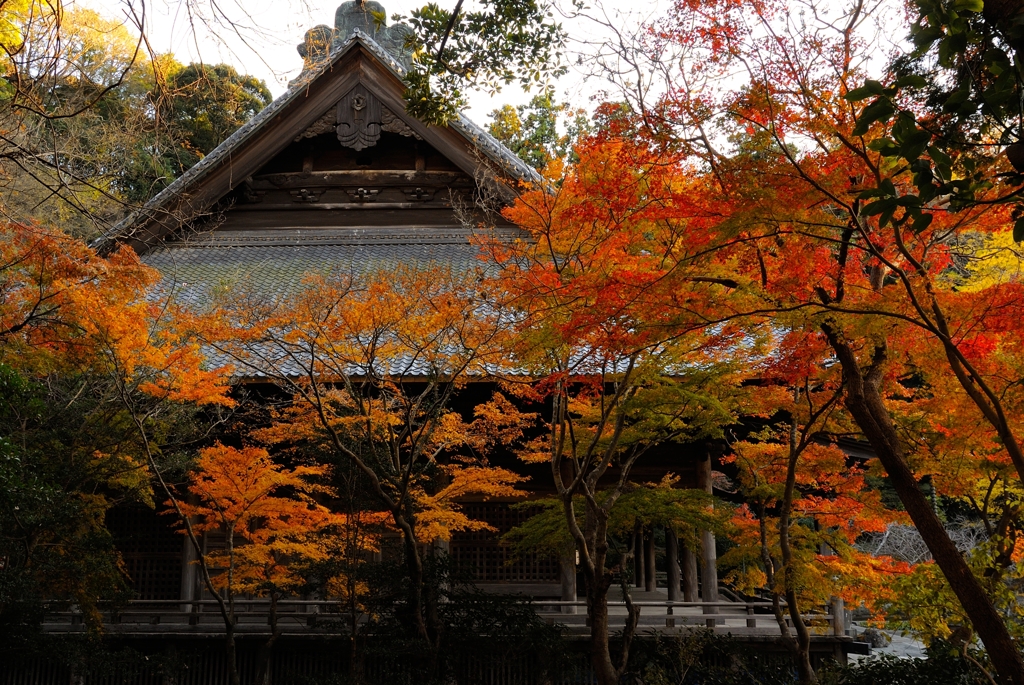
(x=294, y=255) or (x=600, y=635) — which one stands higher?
(x=294, y=255)

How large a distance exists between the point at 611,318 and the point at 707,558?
5.69 metres

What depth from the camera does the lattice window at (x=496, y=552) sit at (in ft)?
39.1

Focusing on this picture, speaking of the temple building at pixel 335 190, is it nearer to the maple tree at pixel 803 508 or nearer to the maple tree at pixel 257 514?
the maple tree at pixel 803 508

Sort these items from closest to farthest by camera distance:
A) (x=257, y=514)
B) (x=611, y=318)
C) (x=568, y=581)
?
1. (x=611, y=318)
2. (x=257, y=514)
3. (x=568, y=581)

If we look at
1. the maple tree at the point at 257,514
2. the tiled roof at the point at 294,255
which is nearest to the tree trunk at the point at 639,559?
the tiled roof at the point at 294,255

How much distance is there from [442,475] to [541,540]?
71.7 inches

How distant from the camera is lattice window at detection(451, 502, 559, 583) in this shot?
39.1 ft

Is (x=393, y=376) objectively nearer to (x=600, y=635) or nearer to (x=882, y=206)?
(x=600, y=635)

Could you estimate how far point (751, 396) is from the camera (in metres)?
9.59

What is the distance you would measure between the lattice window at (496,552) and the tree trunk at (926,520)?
255 inches

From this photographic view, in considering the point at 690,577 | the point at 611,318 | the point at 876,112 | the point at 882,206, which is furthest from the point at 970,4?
the point at 690,577

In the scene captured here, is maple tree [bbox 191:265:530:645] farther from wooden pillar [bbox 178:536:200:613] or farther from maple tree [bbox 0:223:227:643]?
wooden pillar [bbox 178:536:200:613]

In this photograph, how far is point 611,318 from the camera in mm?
7355

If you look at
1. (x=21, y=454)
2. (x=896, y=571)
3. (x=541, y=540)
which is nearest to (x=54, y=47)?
(x=21, y=454)
